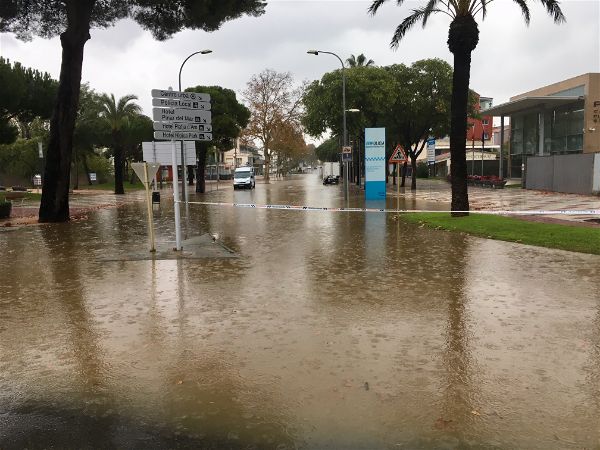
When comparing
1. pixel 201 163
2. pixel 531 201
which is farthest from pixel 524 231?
pixel 201 163

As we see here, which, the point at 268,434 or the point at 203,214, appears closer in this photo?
the point at 268,434

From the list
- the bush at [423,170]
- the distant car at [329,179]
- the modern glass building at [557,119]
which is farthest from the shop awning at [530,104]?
the bush at [423,170]

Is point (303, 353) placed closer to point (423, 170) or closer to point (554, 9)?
point (554, 9)

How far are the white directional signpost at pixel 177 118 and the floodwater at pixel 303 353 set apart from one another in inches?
92.9

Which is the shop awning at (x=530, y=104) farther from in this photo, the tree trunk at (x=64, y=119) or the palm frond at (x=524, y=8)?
the tree trunk at (x=64, y=119)

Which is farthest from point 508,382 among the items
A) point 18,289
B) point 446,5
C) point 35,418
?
point 446,5

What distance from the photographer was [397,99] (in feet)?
129

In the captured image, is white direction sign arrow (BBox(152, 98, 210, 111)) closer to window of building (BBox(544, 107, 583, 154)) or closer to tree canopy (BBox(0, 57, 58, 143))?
tree canopy (BBox(0, 57, 58, 143))

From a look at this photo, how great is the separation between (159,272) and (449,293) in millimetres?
4891

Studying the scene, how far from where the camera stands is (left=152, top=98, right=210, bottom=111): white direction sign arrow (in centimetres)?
1070

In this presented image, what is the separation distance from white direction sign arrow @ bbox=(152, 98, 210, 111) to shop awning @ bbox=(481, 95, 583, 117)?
1409 inches

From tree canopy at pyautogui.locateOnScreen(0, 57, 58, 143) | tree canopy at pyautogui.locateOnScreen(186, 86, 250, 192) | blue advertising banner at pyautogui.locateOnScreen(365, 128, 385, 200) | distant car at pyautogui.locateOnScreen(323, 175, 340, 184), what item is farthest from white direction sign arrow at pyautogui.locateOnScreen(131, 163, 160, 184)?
distant car at pyautogui.locateOnScreen(323, 175, 340, 184)

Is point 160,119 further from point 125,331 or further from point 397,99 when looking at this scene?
point 397,99

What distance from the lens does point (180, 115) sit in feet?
36.2
